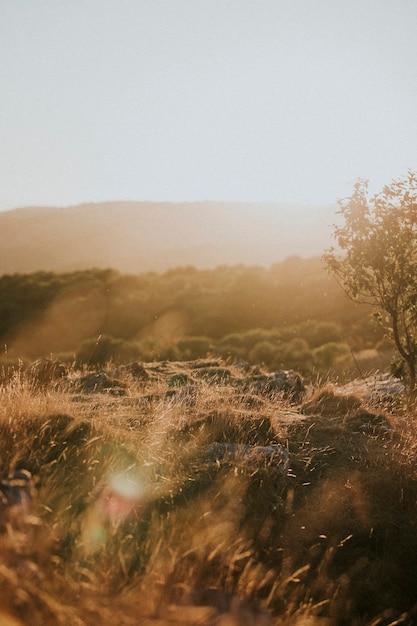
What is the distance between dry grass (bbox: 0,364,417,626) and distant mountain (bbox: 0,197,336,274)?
119 meters

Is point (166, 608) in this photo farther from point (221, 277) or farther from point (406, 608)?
point (221, 277)

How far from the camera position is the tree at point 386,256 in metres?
10.0

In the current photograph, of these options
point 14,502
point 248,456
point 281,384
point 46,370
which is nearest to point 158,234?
point 46,370

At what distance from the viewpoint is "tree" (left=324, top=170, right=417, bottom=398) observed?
1004 centimetres

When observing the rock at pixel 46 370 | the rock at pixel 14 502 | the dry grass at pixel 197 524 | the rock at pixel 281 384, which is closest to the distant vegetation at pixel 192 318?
the rock at pixel 281 384

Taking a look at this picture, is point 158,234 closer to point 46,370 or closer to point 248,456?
point 46,370

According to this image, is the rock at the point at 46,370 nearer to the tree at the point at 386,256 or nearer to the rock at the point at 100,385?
the rock at the point at 100,385

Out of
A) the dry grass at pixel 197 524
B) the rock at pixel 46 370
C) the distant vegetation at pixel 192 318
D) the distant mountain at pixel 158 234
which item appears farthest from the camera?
the distant mountain at pixel 158 234

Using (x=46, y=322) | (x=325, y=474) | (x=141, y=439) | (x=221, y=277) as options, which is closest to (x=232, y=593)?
(x=141, y=439)

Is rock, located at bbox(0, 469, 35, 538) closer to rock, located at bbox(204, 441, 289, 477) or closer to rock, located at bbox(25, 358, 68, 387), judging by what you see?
rock, located at bbox(204, 441, 289, 477)

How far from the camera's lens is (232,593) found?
13.9 feet

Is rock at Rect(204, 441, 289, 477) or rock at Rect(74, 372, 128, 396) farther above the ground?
rock at Rect(204, 441, 289, 477)

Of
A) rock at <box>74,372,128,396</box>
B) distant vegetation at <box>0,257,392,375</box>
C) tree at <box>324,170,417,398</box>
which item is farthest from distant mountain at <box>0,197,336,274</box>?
tree at <box>324,170,417,398</box>

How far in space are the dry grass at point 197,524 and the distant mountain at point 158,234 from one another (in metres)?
119
